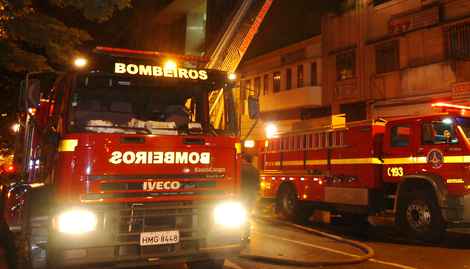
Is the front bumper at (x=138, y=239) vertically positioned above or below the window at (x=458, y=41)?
below

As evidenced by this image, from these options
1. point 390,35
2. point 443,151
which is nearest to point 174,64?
point 443,151

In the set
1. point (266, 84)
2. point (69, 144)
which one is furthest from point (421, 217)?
point (266, 84)

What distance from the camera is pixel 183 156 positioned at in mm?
5875

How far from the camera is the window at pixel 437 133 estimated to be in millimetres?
9977

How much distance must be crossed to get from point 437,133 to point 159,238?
696 cm

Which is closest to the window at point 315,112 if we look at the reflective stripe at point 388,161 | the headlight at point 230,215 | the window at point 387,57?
the window at point 387,57

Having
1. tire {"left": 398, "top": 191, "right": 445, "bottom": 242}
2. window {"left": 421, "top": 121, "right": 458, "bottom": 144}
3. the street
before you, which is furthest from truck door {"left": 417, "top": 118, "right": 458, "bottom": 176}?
the street

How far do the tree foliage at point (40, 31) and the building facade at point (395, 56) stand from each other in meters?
13.3

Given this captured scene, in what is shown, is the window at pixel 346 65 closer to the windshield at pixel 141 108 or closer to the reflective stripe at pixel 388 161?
the reflective stripe at pixel 388 161

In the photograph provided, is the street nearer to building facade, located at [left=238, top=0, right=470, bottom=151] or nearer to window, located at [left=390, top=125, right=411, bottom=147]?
window, located at [left=390, top=125, right=411, bottom=147]

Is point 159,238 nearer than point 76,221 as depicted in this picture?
No

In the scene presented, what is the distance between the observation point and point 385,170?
37.1 feet

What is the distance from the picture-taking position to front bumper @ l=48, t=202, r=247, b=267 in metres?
5.25

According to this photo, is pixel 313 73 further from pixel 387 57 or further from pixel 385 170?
pixel 385 170
